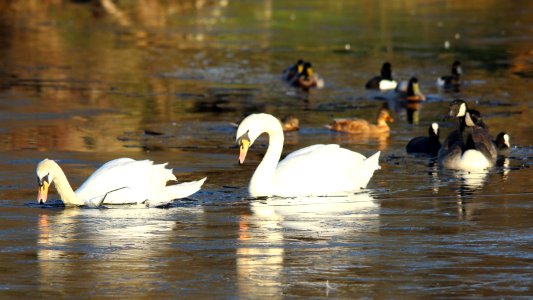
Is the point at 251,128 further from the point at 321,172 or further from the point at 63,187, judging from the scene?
the point at 63,187

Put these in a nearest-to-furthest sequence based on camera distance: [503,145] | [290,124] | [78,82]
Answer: [503,145] → [290,124] → [78,82]

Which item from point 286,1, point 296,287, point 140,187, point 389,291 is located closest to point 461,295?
point 389,291

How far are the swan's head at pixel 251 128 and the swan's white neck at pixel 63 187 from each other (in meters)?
1.94

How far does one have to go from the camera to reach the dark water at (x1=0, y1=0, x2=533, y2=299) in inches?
420

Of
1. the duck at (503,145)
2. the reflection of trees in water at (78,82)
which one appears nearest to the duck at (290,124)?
the reflection of trees in water at (78,82)

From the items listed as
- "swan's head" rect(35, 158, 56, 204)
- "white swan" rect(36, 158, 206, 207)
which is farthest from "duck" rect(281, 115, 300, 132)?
"swan's head" rect(35, 158, 56, 204)

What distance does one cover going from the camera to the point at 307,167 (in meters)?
14.9

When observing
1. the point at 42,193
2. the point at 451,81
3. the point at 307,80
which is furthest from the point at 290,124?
the point at 451,81

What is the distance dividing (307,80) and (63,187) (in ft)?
46.3

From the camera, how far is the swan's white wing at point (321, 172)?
14.8 metres

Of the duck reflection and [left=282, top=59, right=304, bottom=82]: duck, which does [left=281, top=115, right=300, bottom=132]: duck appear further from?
[left=282, top=59, right=304, bottom=82]: duck

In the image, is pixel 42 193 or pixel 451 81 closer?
pixel 42 193

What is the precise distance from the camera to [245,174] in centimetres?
1652

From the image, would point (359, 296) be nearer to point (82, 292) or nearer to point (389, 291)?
point (389, 291)
